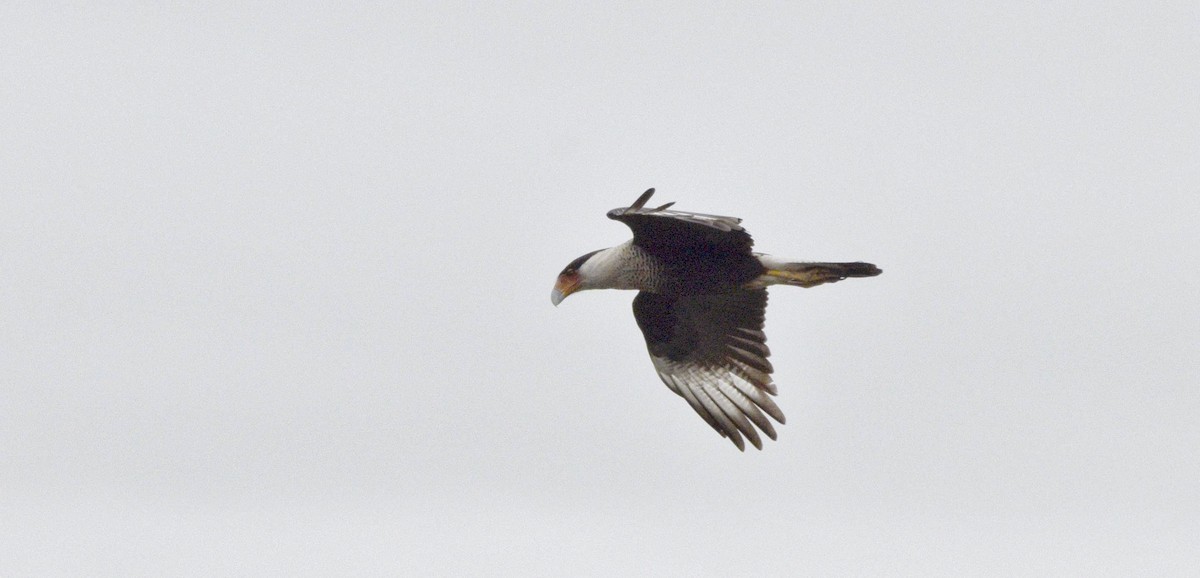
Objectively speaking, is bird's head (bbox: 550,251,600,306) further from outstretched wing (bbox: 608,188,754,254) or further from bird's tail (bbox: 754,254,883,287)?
bird's tail (bbox: 754,254,883,287)

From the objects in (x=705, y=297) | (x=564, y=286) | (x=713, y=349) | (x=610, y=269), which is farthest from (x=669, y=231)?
(x=713, y=349)

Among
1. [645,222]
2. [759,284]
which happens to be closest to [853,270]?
[759,284]

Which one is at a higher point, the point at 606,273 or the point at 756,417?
the point at 606,273

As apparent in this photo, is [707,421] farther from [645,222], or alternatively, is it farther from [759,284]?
[645,222]

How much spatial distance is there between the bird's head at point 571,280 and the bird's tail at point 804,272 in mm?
1118

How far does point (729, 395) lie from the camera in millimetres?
11625

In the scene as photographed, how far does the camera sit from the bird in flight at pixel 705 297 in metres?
10.8

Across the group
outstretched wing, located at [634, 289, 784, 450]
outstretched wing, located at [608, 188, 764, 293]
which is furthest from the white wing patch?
outstretched wing, located at [608, 188, 764, 293]

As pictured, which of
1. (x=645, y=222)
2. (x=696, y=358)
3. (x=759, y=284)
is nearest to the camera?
(x=645, y=222)

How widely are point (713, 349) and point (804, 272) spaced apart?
1160mm

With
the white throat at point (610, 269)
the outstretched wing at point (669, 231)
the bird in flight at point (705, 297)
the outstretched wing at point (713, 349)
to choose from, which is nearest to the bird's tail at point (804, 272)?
the bird in flight at point (705, 297)

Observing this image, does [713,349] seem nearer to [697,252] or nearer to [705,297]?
[705,297]

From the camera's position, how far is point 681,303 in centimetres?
1183

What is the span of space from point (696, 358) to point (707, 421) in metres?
0.51
